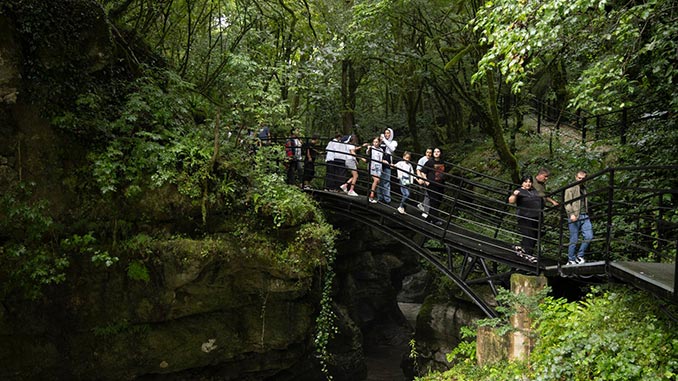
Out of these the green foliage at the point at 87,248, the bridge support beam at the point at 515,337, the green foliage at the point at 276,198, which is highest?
the green foliage at the point at 276,198

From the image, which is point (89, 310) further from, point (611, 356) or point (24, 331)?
point (611, 356)

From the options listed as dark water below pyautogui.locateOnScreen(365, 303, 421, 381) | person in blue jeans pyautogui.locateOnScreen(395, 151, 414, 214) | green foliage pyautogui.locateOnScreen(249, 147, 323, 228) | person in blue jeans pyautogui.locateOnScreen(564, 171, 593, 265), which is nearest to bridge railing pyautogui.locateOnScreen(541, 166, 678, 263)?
person in blue jeans pyautogui.locateOnScreen(564, 171, 593, 265)

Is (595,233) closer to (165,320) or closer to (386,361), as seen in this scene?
(165,320)

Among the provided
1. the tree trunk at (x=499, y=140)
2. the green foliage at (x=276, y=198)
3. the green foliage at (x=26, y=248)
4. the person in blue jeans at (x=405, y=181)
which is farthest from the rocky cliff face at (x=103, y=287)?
the tree trunk at (x=499, y=140)

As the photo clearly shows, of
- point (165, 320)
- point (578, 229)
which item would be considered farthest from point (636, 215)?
point (165, 320)

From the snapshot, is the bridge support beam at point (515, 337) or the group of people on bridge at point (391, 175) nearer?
the bridge support beam at point (515, 337)

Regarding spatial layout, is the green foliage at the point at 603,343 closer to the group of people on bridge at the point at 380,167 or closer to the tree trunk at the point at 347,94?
the group of people on bridge at the point at 380,167

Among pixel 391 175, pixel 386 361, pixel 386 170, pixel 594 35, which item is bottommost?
pixel 386 361

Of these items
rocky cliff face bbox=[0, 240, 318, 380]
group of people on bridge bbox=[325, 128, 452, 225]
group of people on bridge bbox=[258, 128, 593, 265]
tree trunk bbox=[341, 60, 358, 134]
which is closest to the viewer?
rocky cliff face bbox=[0, 240, 318, 380]

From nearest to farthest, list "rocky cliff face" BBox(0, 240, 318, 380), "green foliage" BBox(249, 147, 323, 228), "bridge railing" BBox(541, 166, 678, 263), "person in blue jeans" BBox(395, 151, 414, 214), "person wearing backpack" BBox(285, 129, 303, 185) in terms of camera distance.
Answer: "bridge railing" BBox(541, 166, 678, 263)
"rocky cliff face" BBox(0, 240, 318, 380)
"green foliage" BBox(249, 147, 323, 228)
"person in blue jeans" BBox(395, 151, 414, 214)
"person wearing backpack" BBox(285, 129, 303, 185)

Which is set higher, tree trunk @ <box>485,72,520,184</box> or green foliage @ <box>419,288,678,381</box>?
tree trunk @ <box>485,72,520,184</box>

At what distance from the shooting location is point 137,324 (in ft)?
30.8

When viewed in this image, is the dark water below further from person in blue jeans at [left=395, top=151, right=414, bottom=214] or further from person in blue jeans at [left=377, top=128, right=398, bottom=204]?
person in blue jeans at [left=395, top=151, right=414, bottom=214]

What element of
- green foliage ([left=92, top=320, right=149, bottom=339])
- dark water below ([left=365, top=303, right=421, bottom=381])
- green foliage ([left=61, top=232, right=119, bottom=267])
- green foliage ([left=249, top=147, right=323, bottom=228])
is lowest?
dark water below ([left=365, top=303, right=421, bottom=381])
